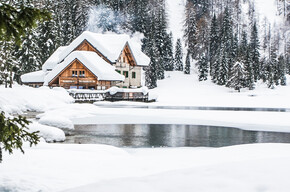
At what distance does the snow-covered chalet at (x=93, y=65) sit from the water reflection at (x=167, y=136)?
22030 millimetres

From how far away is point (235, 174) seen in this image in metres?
5.85

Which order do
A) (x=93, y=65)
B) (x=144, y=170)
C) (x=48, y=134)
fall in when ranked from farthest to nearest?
(x=93, y=65)
(x=48, y=134)
(x=144, y=170)

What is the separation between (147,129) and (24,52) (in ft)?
119

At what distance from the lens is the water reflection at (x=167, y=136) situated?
12.9 meters

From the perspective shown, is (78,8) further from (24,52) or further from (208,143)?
(208,143)

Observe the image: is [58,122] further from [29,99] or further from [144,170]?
[29,99]

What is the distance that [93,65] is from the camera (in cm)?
3897

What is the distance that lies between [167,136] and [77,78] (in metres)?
27.7

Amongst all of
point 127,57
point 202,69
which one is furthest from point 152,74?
point 127,57

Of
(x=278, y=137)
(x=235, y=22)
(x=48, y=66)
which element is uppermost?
(x=235, y=22)

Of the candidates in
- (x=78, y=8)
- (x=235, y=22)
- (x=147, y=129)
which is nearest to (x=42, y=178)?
(x=147, y=129)

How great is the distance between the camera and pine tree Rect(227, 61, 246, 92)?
5403 cm

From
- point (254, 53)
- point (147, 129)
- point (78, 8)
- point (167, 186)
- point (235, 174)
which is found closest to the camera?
point (167, 186)

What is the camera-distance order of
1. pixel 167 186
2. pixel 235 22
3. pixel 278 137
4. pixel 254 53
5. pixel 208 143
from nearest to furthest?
1. pixel 167 186
2. pixel 208 143
3. pixel 278 137
4. pixel 254 53
5. pixel 235 22
